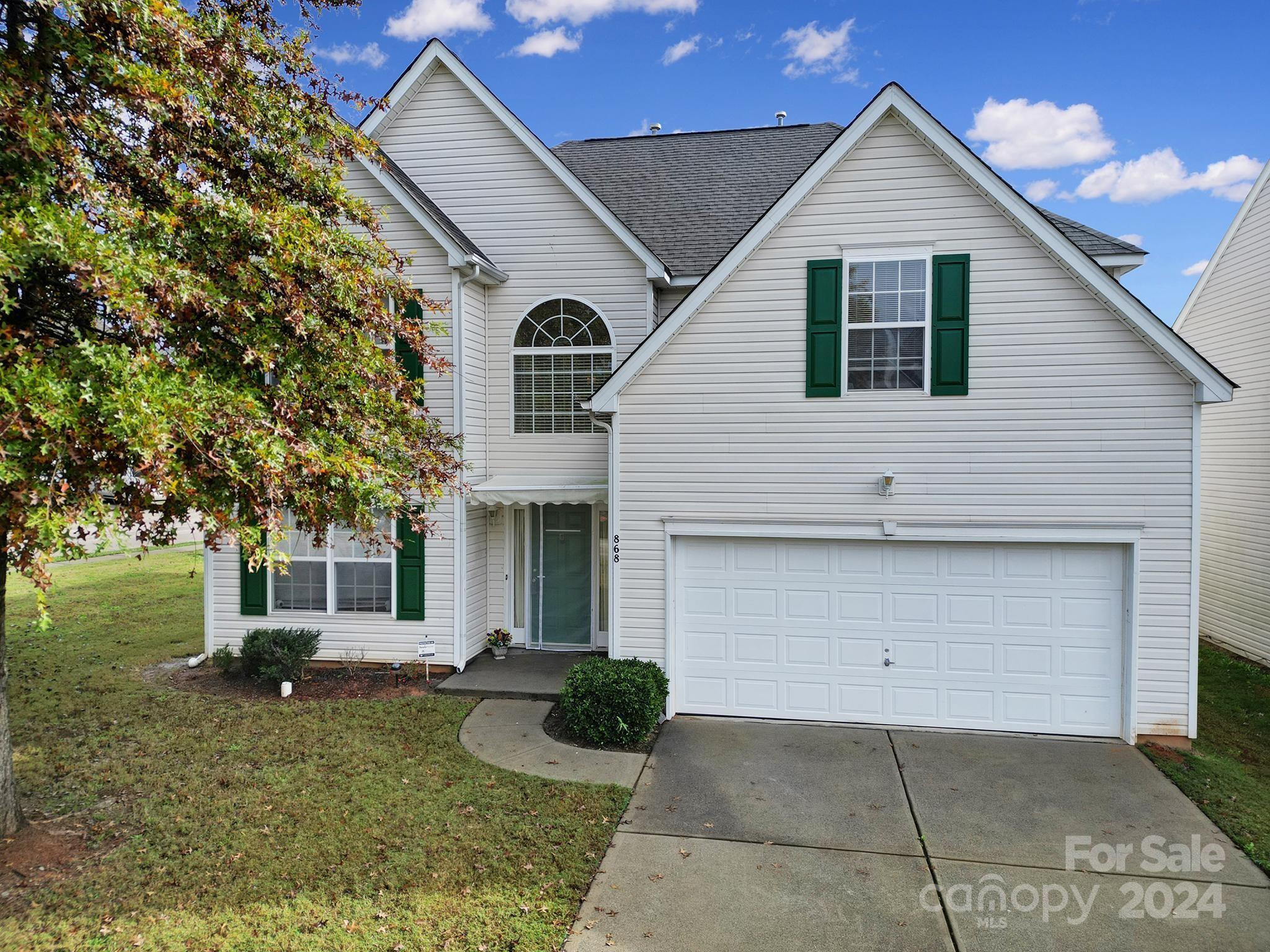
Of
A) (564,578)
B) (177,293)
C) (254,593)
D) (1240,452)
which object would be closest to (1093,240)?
(1240,452)

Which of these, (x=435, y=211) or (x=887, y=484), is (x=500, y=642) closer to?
(x=887, y=484)

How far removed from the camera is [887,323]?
862cm

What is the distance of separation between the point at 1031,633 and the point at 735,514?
382 centimetres

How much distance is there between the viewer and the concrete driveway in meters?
4.82

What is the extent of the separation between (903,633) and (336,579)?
27.4ft

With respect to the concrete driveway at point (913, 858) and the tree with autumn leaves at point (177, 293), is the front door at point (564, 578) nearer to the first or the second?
the concrete driveway at point (913, 858)

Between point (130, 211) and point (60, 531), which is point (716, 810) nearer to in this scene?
point (60, 531)

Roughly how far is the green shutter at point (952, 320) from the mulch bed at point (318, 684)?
8052mm

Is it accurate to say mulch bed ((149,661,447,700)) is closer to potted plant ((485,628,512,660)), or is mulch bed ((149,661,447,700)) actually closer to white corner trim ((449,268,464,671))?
white corner trim ((449,268,464,671))

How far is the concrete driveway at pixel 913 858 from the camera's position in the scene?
4820 mm

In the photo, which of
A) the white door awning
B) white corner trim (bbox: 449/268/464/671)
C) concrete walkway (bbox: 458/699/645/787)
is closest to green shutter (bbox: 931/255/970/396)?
the white door awning

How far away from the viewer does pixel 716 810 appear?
21.4ft

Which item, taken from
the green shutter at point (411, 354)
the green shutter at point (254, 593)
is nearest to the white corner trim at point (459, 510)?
the green shutter at point (411, 354)

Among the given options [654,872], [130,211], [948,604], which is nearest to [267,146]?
[130,211]
